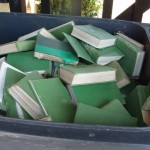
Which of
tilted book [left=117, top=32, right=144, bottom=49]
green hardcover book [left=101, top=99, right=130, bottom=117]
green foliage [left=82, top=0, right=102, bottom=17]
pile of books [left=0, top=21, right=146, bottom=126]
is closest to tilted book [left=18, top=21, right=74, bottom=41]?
pile of books [left=0, top=21, right=146, bottom=126]

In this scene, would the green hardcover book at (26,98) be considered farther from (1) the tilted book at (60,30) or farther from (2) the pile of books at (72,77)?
(1) the tilted book at (60,30)

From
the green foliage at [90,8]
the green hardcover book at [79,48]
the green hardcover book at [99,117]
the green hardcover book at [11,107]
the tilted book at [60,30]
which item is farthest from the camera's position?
the green foliage at [90,8]

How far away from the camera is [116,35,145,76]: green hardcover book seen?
1.17m

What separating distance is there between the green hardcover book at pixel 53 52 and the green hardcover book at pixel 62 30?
6.1 inches

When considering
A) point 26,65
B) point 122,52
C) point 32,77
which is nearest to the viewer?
point 32,77

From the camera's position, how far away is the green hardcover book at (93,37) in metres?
1.13

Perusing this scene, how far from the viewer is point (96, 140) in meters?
0.61

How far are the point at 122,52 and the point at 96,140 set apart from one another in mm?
698

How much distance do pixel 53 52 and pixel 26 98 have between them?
0.31 meters

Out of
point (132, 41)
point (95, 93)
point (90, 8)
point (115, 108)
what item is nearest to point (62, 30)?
point (132, 41)

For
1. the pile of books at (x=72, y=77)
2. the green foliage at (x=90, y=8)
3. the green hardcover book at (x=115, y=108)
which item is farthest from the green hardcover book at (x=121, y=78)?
the green foliage at (x=90, y=8)

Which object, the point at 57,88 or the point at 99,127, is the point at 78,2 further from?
the point at 99,127

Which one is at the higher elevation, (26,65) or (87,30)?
(87,30)

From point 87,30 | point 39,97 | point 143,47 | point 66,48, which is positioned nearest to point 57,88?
point 39,97
